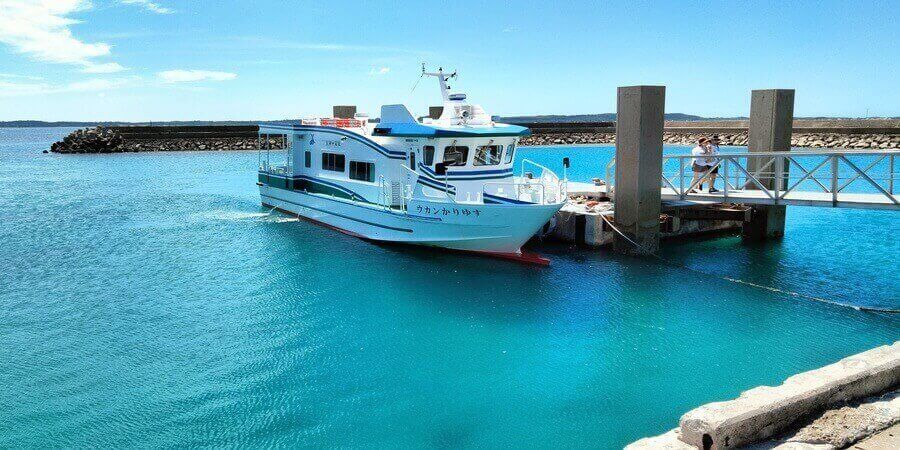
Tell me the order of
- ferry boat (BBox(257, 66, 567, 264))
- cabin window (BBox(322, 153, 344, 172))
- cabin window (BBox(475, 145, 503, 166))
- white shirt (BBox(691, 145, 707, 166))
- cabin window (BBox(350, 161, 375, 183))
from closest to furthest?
ferry boat (BBox(257, 66, 567, 264)) → white shirt (BBox(691, 145, 707, 166)) → cabin window (BBox(475, 145, 503, 166)) → cabin window (BBox(350, 161, 375, 183)) → cabin window (BBox(322, 153, 344, 172))

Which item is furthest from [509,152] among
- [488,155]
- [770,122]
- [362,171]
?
[770,122]

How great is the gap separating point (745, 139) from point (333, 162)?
5658 centimetres

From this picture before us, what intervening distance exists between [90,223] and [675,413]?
23.5 meters

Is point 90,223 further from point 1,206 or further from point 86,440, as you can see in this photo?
point 86,440

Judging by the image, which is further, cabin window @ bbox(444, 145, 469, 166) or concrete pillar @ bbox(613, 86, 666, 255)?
cabin window @ bbox(444, 145, 469, 166)

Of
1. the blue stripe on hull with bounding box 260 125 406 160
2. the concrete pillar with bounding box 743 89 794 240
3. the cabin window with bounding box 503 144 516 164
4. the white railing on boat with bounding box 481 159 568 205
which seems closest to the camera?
the white railing on boat with bounding box 481 159 568 205

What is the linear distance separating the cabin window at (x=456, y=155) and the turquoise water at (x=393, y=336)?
2.71 meters

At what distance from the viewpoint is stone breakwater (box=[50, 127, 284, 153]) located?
72.4 metres

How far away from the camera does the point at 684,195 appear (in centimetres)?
1858

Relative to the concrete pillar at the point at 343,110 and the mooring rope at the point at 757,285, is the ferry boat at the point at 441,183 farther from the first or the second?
the concrete pillar at the point at 343,110

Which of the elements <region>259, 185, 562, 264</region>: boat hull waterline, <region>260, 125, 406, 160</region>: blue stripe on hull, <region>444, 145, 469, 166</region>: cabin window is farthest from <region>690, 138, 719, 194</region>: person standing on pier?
<region>260, 125, 406, 160</region>: blue stripe on hull

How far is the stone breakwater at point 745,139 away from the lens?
2279 inches

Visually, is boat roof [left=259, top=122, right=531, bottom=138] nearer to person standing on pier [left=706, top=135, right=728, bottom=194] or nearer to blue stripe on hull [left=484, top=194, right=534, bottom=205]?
blue stripe on hull [left=484, top=194, right=534, bottom=205]

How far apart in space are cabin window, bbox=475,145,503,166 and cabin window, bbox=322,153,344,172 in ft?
17.2
